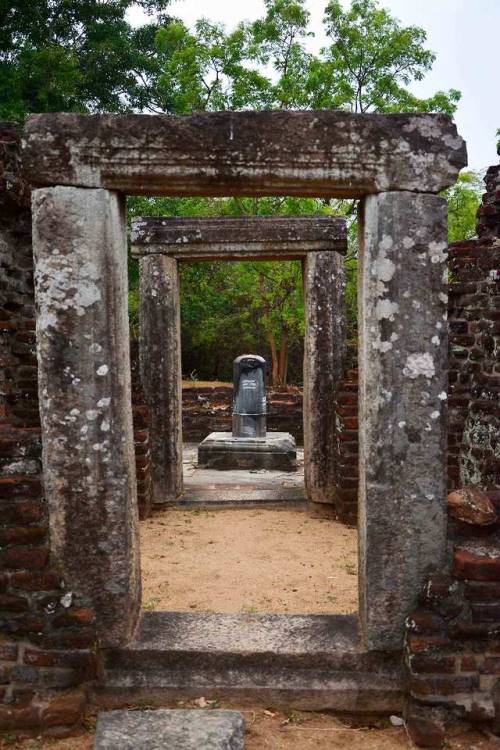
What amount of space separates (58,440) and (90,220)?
3.28 ft

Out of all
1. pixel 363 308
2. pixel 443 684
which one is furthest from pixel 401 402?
pixel 443 684

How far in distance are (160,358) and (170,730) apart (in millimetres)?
4750

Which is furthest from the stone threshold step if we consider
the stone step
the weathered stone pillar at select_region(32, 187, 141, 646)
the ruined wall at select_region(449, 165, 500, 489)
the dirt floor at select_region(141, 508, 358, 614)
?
the weathered stone pillar at select_region(32, 187, 141, 646)

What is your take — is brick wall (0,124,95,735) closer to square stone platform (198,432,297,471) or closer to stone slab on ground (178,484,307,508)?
stone slab on ground (178,484,307,508)

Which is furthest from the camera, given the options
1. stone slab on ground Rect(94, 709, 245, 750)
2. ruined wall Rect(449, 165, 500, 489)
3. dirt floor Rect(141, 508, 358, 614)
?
ruined wall Rect(449, 165, 500, 489)

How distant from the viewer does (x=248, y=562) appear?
5082 mm

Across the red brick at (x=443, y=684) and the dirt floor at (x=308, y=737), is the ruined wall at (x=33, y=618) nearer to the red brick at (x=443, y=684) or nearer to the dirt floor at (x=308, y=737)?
Answer: the dirt floor at (x=308, y=737)

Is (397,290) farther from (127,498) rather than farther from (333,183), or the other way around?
(127,498)

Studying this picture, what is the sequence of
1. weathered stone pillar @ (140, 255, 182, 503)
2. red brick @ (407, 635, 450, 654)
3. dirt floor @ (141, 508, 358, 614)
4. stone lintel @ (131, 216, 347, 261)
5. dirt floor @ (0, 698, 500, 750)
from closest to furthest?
dirt floor @ (0, 698, 500, 750), red brick @ (407, 635, 450, 654), dirt floor @ (141, 508, 358, 614), stone lintel @ (131, 216, 347, 261), weathered stone pillar @ (140, 255, 182, 503)

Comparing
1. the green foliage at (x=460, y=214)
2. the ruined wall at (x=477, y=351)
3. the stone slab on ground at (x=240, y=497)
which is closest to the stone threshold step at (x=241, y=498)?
the stone slab on ground at (x=240, y=497)

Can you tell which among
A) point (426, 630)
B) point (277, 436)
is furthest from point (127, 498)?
point (277, 436)

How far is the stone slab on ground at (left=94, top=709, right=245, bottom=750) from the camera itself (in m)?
2.52

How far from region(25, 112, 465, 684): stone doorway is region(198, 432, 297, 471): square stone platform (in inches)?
251

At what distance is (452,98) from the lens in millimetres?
14727
